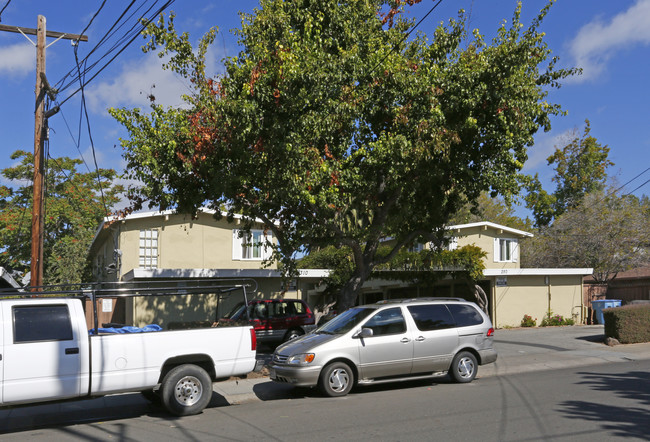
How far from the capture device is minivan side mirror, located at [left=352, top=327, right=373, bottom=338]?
10.6m

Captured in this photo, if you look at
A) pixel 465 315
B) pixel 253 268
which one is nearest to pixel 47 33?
pixel 253 268

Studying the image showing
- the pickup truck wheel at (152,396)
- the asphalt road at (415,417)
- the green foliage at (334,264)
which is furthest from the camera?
the green foliage at (334,264)

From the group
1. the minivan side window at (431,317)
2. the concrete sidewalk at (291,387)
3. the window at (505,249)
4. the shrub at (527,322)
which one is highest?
the window at (505,249)

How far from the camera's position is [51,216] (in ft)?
116

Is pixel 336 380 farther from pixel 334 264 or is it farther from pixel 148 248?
pixel 148 248

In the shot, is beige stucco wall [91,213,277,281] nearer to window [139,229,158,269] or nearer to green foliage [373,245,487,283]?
window [139,229,158,269]

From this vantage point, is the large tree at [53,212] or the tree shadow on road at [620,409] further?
the large tree at [53,212]

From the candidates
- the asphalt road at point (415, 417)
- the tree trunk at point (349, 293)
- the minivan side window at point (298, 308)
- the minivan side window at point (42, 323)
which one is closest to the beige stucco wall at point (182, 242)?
the minivan side window at point (298, 308)

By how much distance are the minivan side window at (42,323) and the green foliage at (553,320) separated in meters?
22.0

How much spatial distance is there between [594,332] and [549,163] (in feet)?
92.2

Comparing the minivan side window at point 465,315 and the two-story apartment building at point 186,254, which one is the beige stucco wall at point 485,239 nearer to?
the two-story apartment building at point 186,254

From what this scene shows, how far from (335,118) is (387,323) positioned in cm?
471

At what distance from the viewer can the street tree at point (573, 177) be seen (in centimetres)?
4456

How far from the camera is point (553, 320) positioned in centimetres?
2564
